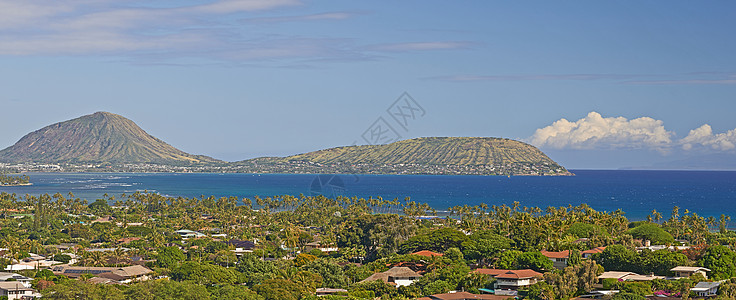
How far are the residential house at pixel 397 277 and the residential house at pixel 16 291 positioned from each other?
24.3 metres

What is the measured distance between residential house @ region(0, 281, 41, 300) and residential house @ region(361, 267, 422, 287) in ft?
79.6

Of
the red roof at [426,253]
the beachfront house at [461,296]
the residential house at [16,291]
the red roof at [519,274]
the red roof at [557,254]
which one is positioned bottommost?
the beachfront house at [461,296]

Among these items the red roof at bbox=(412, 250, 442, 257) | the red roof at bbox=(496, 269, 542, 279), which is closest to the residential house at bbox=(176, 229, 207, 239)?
the red roof at bbox=(412, 250, 442, 257)

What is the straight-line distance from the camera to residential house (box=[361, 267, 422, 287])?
204ft

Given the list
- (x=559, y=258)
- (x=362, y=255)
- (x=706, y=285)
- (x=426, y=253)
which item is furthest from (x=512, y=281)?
(x=362, y=255)

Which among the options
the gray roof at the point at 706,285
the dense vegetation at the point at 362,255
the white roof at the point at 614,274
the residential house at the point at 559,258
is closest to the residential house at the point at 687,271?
the dense vegetation at the point at 362,255

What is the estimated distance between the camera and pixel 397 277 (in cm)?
6284

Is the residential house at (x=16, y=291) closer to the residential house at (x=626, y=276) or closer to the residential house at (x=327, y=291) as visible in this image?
the residential house at (x=327, y=291)

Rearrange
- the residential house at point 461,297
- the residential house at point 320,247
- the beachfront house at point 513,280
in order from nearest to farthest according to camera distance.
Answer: the residential house at point 461,297 < the beachfront house at point 513,280 < the residential house at point 320,247

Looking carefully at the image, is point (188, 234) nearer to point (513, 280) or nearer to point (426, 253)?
point (426, 253)

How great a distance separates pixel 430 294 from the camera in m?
57.4

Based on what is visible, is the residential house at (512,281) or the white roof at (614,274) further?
the residential house at (512,281)

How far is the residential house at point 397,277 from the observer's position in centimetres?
6214

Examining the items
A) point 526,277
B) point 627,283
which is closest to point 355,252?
point 526,277
